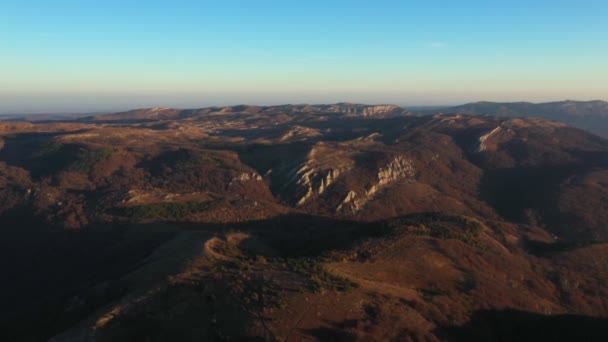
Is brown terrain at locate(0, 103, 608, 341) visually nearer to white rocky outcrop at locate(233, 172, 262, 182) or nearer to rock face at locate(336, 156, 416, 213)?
white rocky outcrop at locate(233, 172, 262, 182)

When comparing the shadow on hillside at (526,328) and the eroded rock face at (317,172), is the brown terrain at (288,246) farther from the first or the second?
the eroded rock face at (317,172)

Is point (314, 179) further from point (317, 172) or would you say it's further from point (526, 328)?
point (526, 328)

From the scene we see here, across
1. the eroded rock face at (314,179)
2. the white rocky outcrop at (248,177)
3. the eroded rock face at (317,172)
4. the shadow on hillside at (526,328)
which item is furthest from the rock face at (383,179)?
the shadow on hillside at (526,328)

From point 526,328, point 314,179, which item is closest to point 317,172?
point 314,179

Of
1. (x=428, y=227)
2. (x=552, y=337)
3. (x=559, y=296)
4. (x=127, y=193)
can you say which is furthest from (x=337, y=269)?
(x=127, y=193)

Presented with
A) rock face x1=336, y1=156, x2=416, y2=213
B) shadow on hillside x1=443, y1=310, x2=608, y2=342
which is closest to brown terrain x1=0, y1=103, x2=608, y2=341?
shadow on hillside x1=443, y1=310, x2=608, y2=342
